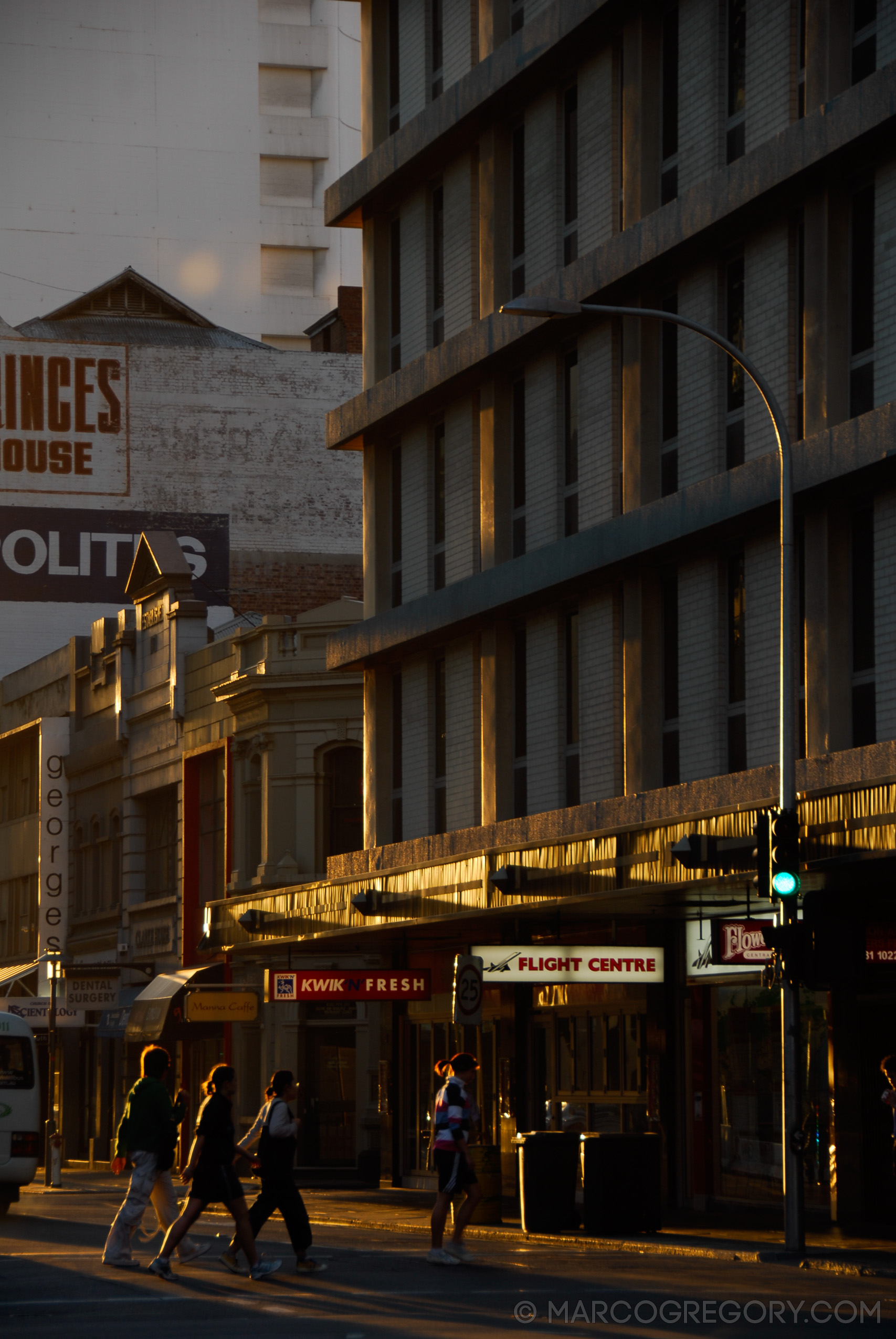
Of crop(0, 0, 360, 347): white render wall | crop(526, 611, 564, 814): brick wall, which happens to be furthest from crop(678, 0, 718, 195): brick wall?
crop(0, 0, 360, 347): white render wall

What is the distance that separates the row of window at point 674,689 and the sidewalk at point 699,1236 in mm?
4955

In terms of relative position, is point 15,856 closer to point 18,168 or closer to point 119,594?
point 119,594

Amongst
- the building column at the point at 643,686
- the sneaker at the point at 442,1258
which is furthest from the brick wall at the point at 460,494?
the sneaker at the point at 442,1258

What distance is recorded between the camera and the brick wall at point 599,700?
1093 inches

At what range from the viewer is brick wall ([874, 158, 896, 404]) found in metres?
23.1

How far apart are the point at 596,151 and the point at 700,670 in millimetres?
7214

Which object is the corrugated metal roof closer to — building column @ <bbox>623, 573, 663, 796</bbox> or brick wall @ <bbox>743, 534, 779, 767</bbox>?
building column @ <bbox>623, 573, 663, 796</bbox>

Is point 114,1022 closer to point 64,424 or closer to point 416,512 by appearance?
point 416,512

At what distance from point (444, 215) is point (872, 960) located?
50.9ft

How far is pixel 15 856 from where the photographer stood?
5722 cm

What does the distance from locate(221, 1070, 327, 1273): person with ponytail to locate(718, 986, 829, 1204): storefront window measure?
8.14 metres

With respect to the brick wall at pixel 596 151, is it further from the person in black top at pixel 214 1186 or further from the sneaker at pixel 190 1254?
the sneaker at pixel 190 1254

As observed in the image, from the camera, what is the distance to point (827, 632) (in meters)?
23.4

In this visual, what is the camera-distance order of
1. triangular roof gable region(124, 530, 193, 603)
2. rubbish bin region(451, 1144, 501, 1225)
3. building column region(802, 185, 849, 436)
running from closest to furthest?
building column region(802, 185, 849, 436)
rubbish bin region(451, 1144, 501, 1225)
triangular roof gable region(124, 530, 193, 603)
